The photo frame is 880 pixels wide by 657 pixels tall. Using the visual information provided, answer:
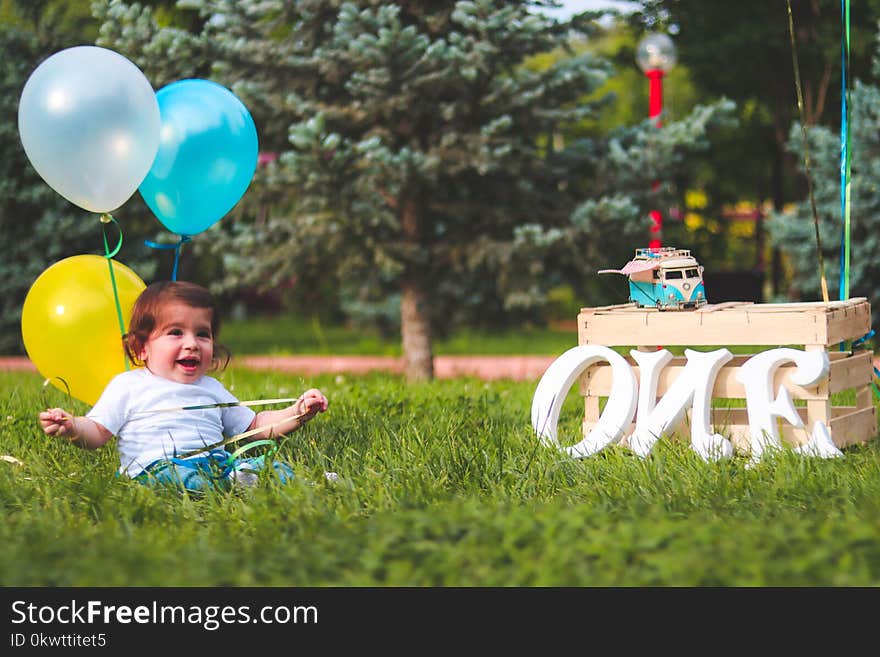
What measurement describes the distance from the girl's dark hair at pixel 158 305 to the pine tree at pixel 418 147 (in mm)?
3326

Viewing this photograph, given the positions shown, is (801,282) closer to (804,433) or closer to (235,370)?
(235,370)

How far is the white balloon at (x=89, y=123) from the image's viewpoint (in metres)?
4.10

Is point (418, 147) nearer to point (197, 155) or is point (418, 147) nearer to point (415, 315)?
point (415, 315)

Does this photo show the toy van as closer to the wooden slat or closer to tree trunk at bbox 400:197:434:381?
the wooden slat

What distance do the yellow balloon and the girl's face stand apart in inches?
20.6

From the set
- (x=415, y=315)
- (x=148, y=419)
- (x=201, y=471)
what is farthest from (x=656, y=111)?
(x=201, y=471)

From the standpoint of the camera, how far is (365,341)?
14.5 meters

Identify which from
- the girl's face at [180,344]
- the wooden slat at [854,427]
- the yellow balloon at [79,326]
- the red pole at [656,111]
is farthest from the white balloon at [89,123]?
the red pole at [656,111]

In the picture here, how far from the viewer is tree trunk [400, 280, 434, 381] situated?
8578mm

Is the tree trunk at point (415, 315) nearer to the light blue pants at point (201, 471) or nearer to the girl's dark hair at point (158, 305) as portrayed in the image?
the girl's dark hair at point (158, 305)

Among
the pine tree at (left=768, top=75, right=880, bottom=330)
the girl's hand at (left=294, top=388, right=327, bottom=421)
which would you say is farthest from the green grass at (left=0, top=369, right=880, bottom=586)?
the pine tree at (left=768, top=75, right=880, bottom=330)

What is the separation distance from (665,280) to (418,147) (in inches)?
164

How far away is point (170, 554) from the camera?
2.66 metres
